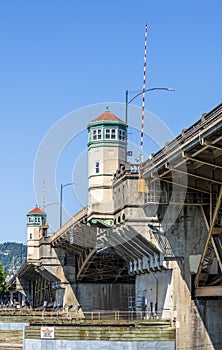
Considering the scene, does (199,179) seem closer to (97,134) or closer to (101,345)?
(97,134)

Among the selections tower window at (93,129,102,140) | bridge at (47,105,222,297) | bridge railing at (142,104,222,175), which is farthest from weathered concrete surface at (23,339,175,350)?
tower window at (93,129,102,140)

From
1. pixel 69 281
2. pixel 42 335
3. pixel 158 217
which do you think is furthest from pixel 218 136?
pixel 69 281

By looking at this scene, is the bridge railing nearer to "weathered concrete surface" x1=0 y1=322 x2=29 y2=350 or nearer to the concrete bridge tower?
the concrete bridge tower

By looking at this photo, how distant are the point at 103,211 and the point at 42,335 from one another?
1033 cm

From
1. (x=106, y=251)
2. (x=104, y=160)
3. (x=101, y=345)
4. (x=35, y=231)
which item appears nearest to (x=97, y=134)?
(x=104, y=160)

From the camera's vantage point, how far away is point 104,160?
61.0 metres

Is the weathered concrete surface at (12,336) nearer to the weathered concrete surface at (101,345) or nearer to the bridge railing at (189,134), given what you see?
the weathered concrete surface at (101,345)

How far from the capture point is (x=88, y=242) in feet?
287

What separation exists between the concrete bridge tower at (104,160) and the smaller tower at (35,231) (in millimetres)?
51850

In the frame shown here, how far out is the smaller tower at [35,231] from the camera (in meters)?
116

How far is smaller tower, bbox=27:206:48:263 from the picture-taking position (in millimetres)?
115694

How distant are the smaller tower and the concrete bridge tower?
51.8 m

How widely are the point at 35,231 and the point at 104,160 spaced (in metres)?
63.8

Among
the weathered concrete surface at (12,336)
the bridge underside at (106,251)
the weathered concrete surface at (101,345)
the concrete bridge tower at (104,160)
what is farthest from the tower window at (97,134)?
the weathered concrete surface at (12,336)
